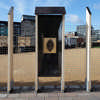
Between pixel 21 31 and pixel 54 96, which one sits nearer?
pixel 54 96

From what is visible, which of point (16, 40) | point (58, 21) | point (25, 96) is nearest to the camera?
point (25, 96)

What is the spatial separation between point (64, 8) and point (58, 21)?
0.51 meters

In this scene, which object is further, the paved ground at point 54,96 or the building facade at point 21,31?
the building facade at point 21,31

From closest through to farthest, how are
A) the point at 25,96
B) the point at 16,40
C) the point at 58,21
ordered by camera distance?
the point at 25,96, the point at 58,21, the point at 16,40

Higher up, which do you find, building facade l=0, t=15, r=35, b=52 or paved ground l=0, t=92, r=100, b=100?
building facade l=0, t=15, r=35, b=52

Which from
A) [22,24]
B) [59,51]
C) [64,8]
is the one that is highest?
[64,8]

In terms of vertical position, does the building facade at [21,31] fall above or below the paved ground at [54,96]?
above

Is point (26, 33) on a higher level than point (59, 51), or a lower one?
higher

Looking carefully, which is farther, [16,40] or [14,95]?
[16,40]

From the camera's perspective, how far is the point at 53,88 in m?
4.59

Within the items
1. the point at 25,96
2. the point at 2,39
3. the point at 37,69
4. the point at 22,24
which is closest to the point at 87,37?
the point at 37,69

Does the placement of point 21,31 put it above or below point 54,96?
above

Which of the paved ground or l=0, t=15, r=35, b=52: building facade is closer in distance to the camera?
the paved ground

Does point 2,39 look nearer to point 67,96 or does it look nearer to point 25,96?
point 25,96
